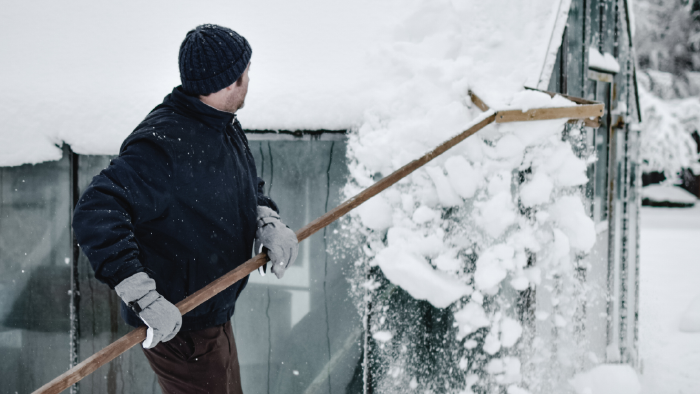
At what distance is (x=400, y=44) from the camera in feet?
8.70

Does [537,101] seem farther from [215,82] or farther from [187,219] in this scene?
[187,219]

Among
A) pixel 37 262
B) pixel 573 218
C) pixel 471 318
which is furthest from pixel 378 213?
pixel 37 262

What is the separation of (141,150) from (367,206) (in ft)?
4.19

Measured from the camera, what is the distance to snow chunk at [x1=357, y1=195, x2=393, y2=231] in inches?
98.1

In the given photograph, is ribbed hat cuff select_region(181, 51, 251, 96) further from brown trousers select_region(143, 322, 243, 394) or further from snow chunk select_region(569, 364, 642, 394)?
snow chunk select_region(569, 364, 642, 394)

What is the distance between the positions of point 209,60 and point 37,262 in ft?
7.19

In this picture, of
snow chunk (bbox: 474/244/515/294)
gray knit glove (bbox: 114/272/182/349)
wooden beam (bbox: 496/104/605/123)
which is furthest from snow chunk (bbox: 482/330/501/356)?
gray knit glove (bbox: 114/272/182/349)

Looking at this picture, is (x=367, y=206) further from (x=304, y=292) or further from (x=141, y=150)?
(x=141, y=150)

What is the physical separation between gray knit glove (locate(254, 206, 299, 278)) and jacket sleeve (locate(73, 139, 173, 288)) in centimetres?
44

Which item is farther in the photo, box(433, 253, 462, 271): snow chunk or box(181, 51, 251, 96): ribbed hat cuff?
box(433, 253, 462, 271): snow chunk

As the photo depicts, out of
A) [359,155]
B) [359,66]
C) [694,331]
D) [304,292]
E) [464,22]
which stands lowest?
[694,331]

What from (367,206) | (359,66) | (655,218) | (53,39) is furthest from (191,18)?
(655,218)

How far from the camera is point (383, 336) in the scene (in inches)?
101

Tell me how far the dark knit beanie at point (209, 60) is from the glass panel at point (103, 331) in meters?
1.52
